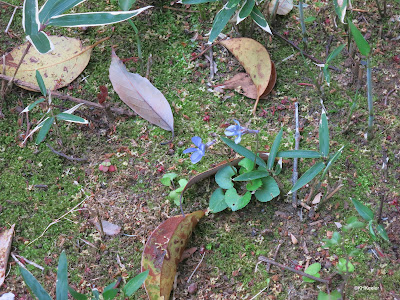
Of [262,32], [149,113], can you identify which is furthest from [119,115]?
[262,32]

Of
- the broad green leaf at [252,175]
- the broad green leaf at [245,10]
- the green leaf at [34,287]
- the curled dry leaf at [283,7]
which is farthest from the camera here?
the curled dry leaf at [283,7]

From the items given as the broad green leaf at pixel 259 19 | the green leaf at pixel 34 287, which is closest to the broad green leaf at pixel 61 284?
the green leaf at pixel 34 287

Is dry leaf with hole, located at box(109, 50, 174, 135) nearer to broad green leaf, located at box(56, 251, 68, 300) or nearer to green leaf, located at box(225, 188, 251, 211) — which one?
green leaf, located at box(225, 188, 251, 211)

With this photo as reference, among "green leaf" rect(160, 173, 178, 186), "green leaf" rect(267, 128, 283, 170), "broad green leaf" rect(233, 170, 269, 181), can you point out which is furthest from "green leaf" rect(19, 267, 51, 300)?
"green leaf" rect(267, 128, 283, 170)

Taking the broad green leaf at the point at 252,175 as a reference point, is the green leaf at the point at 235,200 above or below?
below

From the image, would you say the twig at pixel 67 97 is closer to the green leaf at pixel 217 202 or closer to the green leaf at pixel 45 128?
the green leaf at pixel 45 128
